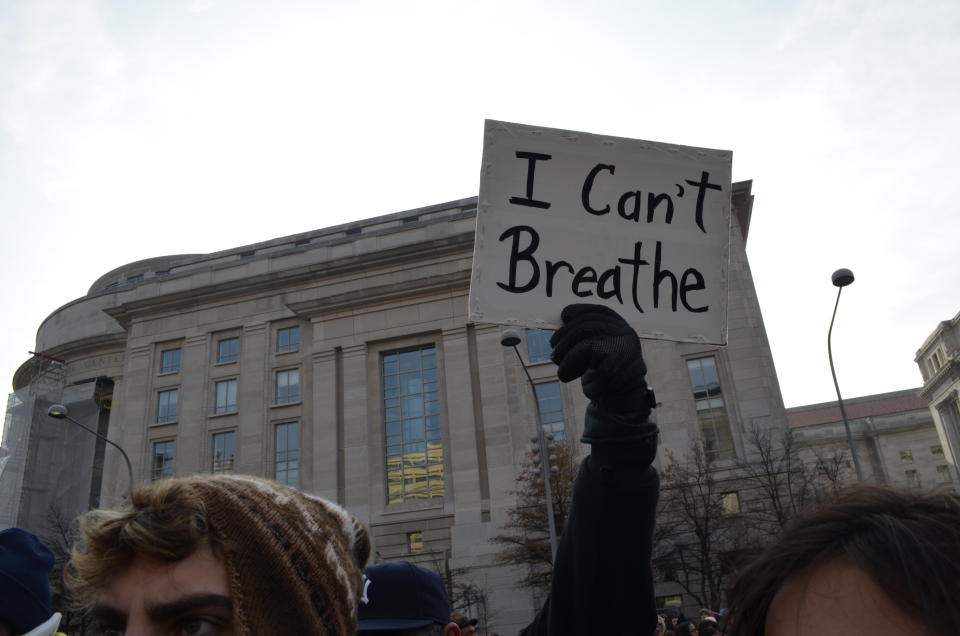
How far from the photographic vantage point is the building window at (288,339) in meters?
41.8

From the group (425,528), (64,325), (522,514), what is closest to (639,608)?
(522,514)

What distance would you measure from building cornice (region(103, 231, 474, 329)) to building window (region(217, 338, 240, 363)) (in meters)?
2.77

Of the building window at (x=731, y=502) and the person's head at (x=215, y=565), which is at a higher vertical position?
the building window at (x=731, y=502)

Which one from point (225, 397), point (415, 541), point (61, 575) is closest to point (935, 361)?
point (415, 541)

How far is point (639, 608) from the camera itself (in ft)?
6.12

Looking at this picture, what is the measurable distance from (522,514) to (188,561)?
2984cm

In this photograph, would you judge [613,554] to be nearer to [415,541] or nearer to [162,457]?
[415,541]

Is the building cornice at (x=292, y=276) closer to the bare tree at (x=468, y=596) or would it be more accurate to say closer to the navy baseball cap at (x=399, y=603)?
the bare tree at (x=468, y=596)

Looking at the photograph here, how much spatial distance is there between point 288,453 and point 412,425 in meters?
7.28

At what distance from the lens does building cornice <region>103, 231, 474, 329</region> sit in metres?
40.7

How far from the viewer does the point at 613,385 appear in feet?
6.53

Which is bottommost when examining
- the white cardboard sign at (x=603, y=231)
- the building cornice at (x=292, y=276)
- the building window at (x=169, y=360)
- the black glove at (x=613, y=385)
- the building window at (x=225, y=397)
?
the black glove at (x=613, y=385)

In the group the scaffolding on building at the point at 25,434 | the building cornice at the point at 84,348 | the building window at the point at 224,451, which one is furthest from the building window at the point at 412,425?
the scaffolding on building at the point at 25,434

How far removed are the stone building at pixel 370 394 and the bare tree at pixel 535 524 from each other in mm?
1461
